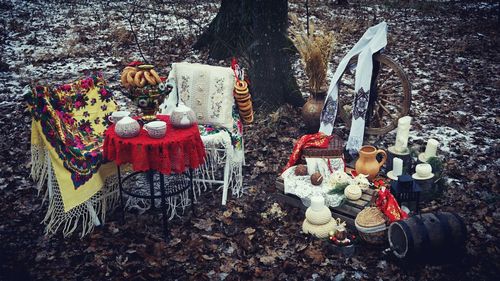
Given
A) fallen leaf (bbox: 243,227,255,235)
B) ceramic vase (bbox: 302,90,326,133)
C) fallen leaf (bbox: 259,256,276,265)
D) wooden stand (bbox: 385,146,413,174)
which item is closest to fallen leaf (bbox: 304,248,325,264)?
fallen leaf (bbox: 259,256,276,265)

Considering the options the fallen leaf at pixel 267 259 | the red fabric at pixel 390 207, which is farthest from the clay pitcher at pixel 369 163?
Result: the fallen leaf at pixel 267 259

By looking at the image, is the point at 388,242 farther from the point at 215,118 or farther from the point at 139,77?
the point at 139,77

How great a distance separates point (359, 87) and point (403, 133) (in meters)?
0.89

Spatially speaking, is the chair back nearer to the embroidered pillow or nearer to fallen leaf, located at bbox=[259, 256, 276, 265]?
the embroidered pillow

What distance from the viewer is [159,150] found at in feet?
12.4

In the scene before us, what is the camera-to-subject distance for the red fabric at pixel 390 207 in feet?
12.5

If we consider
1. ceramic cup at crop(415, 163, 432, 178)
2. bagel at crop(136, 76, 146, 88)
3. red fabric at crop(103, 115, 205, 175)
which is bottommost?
ceramic cup at crop(415, 163, 432, 178)

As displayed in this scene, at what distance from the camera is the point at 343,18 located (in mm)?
12414

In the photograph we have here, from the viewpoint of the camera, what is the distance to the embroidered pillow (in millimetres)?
4887

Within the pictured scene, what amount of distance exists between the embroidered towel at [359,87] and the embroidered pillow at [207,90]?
1.39m

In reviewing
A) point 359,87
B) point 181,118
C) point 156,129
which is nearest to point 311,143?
point 359,87

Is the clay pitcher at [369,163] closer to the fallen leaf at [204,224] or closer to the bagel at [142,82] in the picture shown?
the fallen leaf at [204,224]

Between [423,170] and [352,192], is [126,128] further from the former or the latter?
[423,170]

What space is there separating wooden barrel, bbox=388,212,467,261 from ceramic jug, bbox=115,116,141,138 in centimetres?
244
